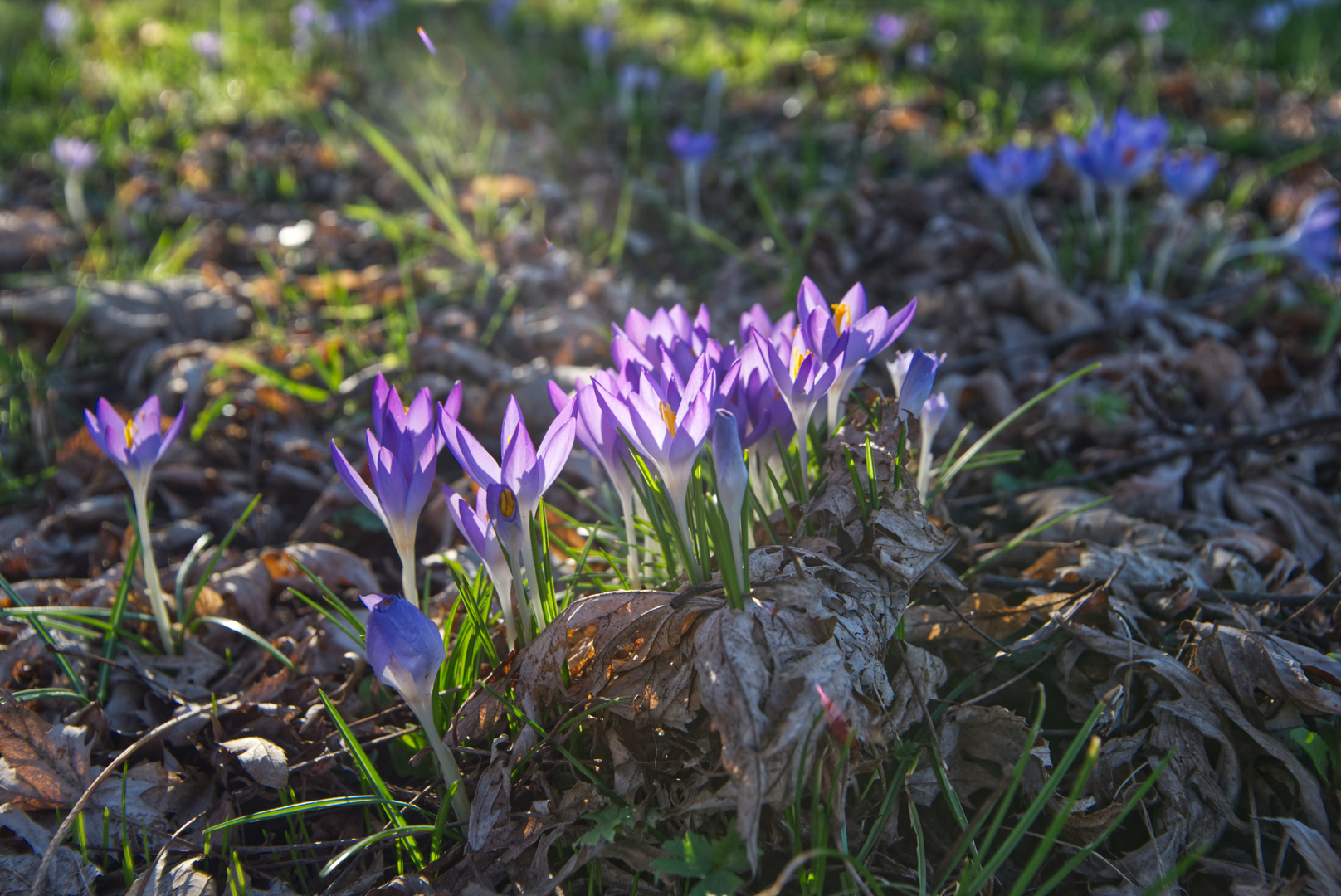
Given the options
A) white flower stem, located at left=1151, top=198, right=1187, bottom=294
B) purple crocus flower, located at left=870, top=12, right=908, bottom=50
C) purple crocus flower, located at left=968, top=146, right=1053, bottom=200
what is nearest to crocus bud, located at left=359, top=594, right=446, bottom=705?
purple crocus flower, located at left=968, top=146, right=1053, bottom=200

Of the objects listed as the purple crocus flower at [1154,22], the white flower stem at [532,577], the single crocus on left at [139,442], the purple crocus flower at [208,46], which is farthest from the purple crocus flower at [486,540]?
the purple crocus flower at [1154,22]

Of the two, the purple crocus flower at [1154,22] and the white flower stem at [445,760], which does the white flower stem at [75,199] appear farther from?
the purple crocus flower at [1154,22]

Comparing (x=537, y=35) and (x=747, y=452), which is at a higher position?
(x=537, y=35)

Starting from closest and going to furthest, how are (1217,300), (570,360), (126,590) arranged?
(126,590)
(570,360)
(1217,300)

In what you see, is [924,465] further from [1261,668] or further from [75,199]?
[75,199]

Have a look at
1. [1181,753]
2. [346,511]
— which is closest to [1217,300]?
[1181,753]

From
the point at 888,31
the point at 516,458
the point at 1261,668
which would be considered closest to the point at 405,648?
the point at 516,458

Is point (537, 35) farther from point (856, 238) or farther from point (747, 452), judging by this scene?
point (747, 452)
